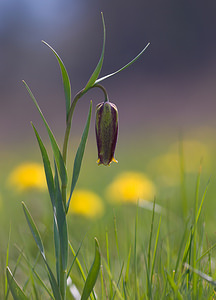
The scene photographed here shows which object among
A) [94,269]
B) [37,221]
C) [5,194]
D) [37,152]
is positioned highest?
[37,152]

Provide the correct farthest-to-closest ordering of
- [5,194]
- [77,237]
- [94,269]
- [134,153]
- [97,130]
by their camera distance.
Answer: [134,153] < [5,194] < [77,237] < [97,130] < [94,269]

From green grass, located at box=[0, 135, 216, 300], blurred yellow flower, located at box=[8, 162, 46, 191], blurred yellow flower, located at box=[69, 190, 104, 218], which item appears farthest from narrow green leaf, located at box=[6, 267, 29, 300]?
blurred yellow flower, located at box=[8, 162, 46, 191]

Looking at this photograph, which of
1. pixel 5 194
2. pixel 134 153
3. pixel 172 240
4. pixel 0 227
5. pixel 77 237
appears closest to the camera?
pixel 172 240

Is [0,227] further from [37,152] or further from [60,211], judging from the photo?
[37,152]

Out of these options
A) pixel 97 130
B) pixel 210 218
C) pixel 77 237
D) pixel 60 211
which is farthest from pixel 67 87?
pixel 210 218

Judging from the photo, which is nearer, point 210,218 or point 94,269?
point 94,269

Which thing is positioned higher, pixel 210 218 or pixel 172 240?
pixel 210 218

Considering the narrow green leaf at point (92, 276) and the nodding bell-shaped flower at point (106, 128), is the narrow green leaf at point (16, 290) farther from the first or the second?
the nodding bell-shaped flower at point (106, 128)
